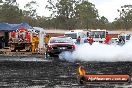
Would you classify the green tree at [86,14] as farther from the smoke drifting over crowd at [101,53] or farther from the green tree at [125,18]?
the smoke drifting over crowd at [101,53]

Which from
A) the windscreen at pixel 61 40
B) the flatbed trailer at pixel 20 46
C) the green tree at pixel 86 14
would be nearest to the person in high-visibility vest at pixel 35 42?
the flatbed trailer at pixel 20 46

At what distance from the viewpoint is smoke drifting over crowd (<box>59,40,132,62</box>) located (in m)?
28.5

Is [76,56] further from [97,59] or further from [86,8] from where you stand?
[86,8]

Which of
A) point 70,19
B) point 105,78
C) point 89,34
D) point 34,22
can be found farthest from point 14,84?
point 34,22

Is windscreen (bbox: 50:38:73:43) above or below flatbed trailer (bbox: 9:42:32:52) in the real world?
above

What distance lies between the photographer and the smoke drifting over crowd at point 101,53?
28.5m

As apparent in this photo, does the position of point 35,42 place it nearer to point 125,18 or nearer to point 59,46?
point 59,46

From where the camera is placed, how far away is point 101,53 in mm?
30094

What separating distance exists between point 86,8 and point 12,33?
86.7 metres

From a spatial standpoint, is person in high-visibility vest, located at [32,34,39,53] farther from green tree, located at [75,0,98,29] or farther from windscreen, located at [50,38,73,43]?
green tree, located at [75,0,98,29]

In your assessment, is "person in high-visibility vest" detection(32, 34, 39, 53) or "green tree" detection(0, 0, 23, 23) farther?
"green tree" detection(0, 0, 23, 23)

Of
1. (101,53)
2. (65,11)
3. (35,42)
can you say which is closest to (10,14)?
(65,11)

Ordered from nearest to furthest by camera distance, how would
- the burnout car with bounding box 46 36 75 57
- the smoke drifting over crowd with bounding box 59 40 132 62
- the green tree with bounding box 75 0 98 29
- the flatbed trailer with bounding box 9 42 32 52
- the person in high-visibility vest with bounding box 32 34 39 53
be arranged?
1. the smoke drifting over crowd with bounding box 59 40 132 62
2. the burnout car with bounding box 46 36 75 57
3. the flatbed trailer with bounding box 9 42 32 52
4. the person in high-visibility vest with bounding box 32 34 39 53
5. the green tree with bounding box 75 0 98 29

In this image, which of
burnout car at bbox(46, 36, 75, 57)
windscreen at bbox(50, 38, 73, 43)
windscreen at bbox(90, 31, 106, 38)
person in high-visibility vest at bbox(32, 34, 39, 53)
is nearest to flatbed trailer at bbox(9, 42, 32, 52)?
person in high-visibility vest at bbox(32, 34, 39, 53)
